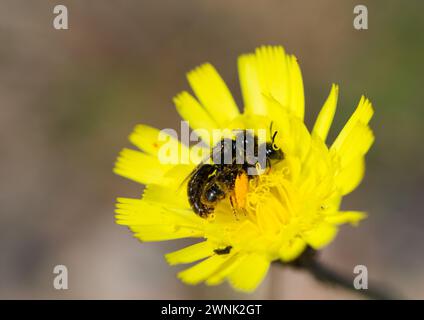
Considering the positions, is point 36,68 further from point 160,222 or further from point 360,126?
point 360,126

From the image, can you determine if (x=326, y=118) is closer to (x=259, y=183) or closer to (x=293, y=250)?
(x=259, y=183)

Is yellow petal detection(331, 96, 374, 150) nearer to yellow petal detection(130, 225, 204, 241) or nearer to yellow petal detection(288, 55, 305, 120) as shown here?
yellow petal detection(288, 55, 305, 120)

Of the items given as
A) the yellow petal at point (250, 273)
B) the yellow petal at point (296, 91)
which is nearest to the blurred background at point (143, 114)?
the yellow petal at point (296, 91)

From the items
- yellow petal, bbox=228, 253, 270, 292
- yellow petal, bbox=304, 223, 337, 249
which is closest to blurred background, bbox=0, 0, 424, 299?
yellow petal, bbox=228, 253, 270, 292

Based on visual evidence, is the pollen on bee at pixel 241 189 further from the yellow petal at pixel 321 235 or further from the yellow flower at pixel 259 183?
the yellow petal at pixel 321 235

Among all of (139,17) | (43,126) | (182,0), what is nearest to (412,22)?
(182,0)
